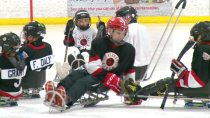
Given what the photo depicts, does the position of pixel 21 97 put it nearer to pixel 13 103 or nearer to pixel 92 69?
pixel 13 103

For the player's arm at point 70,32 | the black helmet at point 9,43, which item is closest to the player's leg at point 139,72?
the player's arm at point 70,32

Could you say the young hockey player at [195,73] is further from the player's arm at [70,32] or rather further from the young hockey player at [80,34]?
the player's arm at [70,32]

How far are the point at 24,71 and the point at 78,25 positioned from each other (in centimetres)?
152

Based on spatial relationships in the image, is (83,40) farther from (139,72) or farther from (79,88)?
(79,88)

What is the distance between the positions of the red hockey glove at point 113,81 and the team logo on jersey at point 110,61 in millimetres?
92

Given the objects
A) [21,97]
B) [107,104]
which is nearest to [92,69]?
[107,104]

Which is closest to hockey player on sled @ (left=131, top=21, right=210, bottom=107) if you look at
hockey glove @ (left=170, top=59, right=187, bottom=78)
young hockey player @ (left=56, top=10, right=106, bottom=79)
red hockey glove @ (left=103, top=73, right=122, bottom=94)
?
hockey glove @ (left=170, top=59, right=187, bottom=78)

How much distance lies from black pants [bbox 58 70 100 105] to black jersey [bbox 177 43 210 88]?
0.76 metres

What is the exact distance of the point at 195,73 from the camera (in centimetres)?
287

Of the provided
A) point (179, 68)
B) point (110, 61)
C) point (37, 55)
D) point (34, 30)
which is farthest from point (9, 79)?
point (179, 68)

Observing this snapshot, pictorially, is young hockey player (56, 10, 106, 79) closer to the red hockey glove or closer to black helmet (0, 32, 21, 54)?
black helmet (0, 32, 21, 54)

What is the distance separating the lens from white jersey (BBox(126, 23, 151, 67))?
404 cm

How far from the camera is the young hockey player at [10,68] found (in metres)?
3.13

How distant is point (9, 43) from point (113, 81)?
0.99 m
